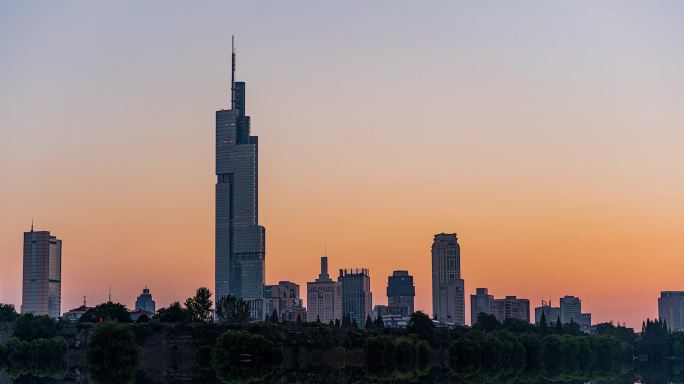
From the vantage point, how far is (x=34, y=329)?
513 feet

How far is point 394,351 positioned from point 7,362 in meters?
52.6

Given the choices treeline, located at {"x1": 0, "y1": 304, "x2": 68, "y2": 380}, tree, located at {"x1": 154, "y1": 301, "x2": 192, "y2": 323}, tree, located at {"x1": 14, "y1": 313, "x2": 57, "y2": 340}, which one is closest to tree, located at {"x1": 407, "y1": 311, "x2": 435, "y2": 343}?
tree, located at {"x1": 154, "y1": 301, "x2": 192, "y2": 323}

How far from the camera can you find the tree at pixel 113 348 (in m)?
138

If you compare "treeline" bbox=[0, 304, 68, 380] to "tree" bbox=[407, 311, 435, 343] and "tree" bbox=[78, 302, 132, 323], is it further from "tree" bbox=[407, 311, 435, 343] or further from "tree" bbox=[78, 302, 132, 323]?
"tree" bbox=[407, 311, 435, 343]

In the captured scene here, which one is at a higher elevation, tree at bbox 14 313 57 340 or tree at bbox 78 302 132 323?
tree at bbox 78 302 132 323

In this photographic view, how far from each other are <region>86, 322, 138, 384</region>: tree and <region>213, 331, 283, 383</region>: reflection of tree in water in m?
10.3

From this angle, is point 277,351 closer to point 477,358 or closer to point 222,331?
point 222,331

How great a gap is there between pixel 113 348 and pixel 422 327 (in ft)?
204

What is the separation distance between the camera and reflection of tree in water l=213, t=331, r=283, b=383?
459 feet

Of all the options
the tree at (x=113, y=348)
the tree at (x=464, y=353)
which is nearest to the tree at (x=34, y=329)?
the tree at (x=113, y=348)

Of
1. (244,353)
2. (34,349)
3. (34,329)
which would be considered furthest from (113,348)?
(34,329)

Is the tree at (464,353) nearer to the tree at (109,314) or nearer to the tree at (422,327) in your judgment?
the tree at (422,327)

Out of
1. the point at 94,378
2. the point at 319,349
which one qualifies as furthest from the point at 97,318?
the point at 94,378

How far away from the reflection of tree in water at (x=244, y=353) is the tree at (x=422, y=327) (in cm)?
4011
